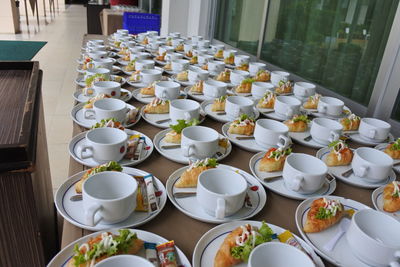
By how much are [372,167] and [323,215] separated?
0.31 meters

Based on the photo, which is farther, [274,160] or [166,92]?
[166,92]

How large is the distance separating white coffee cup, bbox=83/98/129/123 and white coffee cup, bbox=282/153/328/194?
2.06 feet

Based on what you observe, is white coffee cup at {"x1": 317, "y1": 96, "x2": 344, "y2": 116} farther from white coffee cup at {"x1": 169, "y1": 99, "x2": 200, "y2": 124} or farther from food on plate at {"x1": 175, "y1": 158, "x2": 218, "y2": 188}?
food on plate at {"x1": 175, "y1": 158, "x2": 218, "y2": 188}

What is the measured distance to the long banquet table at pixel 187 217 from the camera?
0.71 m

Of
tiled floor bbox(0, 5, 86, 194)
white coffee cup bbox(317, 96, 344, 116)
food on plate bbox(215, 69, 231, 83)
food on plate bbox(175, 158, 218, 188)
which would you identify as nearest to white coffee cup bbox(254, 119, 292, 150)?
food on plate bbox(175, 158, 218, 188)

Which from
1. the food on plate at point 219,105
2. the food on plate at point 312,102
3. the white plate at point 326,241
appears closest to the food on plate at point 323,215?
the white plate at point 326,241

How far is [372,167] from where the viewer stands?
37.5 inches

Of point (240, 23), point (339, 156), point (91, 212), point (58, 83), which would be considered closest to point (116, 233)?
point (91, 212)

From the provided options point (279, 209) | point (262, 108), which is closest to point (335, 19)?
point (262, 108)

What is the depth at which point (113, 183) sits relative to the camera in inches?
30.9

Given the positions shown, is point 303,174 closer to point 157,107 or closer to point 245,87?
point 157,107

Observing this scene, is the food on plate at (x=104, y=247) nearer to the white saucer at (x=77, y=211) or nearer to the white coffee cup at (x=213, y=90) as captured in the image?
the white saucer at (x=77, y=211)

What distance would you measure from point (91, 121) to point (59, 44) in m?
6.23

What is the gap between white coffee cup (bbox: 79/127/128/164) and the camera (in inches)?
36.2
